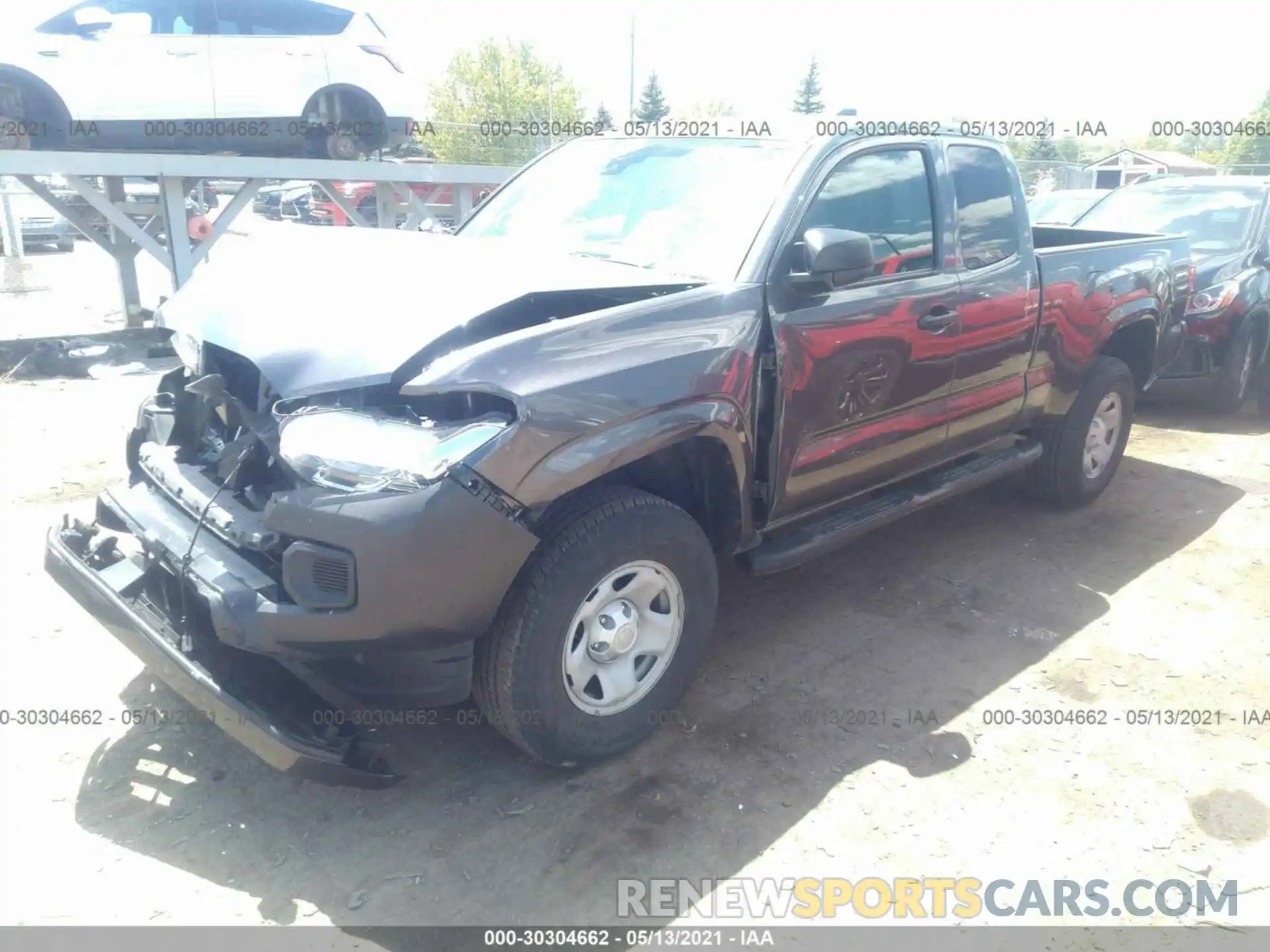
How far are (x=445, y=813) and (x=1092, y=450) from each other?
4.19m

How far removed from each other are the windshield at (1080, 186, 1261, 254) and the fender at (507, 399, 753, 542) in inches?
235

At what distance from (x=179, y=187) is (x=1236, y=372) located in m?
9.38

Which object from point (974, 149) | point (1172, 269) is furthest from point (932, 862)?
point (1172, 269)

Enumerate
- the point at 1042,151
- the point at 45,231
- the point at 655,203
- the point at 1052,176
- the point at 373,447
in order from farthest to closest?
the point at 1042,151 < the point at 1052,176 < the point at 45,231 < the point at 655,203 < the point at 373,447

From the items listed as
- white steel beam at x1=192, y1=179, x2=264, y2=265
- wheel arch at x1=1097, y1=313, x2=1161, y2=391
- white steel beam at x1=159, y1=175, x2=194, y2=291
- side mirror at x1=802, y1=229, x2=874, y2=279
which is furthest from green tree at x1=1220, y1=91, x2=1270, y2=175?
side mirror at x1=802, y1=229, x2=874, y2=279

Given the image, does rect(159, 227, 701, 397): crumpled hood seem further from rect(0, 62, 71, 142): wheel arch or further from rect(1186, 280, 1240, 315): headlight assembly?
rect(0, 62, 71, 142): wheel arch

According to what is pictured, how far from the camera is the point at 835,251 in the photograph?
10.3 feet

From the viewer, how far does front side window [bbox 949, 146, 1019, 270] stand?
4.13 metres

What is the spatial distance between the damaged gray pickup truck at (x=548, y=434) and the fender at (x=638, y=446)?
1 centimetres

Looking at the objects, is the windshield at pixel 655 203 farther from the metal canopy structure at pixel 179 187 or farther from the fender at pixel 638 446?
the metal canopy structure at pixel 179 187

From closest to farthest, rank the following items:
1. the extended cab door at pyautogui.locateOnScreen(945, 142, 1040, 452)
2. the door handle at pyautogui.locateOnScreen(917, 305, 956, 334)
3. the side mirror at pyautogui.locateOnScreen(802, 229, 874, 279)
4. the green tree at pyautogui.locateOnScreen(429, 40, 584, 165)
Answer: the side mirror at pyautogui.locateOnScreen(802, 229, 874, 279), the door handle at pyautogui.locateOnScreen(917, 305, 956, 334), the extended cab door at pyautogui.locateOnScreen(945, 142, 1040, 452), the green tree at pyautogui.locateOnScreen(429, 40, 584, 165)

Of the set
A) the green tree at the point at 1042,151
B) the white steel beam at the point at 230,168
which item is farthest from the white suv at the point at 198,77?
the green tree at the point at 1042,151

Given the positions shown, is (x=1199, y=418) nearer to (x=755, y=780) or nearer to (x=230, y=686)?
(x=755, y=780)

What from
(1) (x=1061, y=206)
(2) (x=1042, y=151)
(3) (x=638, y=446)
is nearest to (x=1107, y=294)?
(3) (x=638, y=446)
